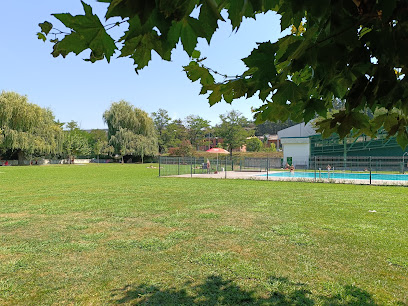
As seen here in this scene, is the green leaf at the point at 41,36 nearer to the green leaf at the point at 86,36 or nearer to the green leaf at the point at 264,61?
the green leaf at the point at 86,36

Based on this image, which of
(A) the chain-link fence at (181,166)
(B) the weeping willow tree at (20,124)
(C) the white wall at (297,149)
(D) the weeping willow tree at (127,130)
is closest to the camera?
(A) the chain-link fence at (181,166)

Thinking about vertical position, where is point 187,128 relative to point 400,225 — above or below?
above

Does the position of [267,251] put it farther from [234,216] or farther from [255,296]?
[234,216]

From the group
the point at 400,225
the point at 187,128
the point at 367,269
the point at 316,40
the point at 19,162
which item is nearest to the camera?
the point at 316,40

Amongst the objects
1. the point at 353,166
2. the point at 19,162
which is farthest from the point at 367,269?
the point at 19,162

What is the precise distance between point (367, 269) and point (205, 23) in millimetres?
4261

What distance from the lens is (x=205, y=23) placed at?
3.40 ft

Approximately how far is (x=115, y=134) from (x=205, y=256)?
170 feet

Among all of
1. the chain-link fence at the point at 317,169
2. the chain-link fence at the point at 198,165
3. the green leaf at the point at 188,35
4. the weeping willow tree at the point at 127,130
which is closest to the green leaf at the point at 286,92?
the green leaf at the point at 188,35

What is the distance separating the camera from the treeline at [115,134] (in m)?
41.6

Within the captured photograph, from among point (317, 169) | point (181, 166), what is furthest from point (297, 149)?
point (181, 166)

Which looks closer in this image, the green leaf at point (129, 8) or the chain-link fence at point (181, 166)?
the green leaf at point (129, 8)

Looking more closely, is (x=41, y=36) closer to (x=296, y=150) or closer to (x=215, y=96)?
(x=215, y=96)

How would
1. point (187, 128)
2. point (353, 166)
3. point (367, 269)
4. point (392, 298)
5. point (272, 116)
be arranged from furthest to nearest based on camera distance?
1. point (187, 128)
2. point (353, 166)
3. point (367, 269)
4. point (392, 298)
5. point (272, 116)
